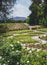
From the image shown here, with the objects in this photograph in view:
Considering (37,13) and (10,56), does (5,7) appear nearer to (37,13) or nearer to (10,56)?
(37,13)

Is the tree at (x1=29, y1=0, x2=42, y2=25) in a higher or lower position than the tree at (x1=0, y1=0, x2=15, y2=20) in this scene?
lower

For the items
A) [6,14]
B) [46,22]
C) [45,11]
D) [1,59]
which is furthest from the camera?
[45,11]

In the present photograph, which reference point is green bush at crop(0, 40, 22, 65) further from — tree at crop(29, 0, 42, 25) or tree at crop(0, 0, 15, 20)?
tree at crop(29, 0, 42, 25)

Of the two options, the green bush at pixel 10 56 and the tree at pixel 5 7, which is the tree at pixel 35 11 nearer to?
the tree at pixel 5 7

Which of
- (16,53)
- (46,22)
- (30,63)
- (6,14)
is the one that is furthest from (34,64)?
(46,22)

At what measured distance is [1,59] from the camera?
7.06 m

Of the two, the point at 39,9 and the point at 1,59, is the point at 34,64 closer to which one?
the point at 1,59

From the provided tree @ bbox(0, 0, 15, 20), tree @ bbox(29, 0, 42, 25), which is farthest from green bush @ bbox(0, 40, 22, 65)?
tree @ bbox(29, 0, 42, 25)

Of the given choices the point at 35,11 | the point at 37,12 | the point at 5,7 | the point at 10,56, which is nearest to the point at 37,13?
the point at 37,12

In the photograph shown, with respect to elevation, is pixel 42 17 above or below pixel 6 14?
below

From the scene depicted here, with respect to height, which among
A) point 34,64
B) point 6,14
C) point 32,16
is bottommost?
point 32,16

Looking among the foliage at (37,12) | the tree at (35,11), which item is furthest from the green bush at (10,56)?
the tree at (35,11)

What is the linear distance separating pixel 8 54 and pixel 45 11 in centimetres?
3655

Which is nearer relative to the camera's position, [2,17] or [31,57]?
[31,57]
